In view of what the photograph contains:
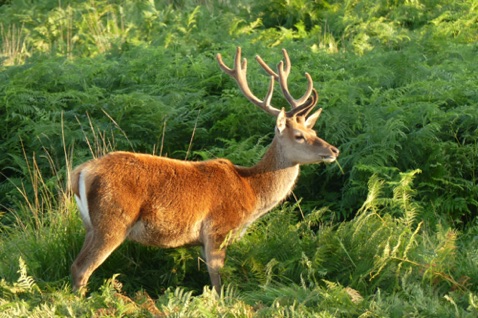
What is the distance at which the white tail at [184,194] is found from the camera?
6.29 meters

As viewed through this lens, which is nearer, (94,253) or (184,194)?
(94,253)

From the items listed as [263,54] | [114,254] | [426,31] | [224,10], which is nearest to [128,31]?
[224,10]

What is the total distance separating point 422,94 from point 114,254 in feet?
12.1

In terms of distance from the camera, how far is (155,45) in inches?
464

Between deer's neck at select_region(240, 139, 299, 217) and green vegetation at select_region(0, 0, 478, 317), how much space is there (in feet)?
0.67

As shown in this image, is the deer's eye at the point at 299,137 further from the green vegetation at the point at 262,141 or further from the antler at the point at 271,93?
the green vegetation at the point at 262,141

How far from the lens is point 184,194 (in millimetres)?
6625

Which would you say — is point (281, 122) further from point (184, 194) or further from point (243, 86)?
point (184, 194)

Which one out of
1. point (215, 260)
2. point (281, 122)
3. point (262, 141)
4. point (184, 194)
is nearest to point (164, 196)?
point (184, 194)

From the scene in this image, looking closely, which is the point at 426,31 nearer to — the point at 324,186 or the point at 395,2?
the point at 395,2

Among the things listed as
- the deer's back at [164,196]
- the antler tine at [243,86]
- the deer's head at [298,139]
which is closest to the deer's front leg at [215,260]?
the deer's back at [164,196]

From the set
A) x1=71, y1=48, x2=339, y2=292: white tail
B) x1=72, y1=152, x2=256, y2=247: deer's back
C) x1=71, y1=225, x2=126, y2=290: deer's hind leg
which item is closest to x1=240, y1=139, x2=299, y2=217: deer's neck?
x1=71, y1=48, x2=339, y2=292: white tail

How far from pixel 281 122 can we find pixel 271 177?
0.44m

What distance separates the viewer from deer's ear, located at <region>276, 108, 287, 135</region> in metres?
7.10
